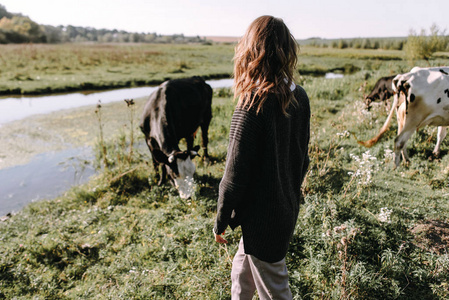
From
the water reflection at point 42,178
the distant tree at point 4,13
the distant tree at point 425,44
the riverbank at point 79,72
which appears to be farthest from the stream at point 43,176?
the distant tree at point 4,13

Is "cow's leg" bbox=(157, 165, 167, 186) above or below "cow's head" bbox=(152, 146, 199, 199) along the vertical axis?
below

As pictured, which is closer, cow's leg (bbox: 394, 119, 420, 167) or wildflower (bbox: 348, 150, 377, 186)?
wildflower (bbox: 348, 150, 377, 186)

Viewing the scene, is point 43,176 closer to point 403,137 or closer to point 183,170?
point 183,170

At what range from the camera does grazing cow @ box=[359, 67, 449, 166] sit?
419 centimetres

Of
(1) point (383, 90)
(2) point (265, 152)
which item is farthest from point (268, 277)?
(1) point (383, 90)

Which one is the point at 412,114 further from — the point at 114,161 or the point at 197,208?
the point at 114,161

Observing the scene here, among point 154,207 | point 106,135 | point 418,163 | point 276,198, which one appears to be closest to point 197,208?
point 154,207

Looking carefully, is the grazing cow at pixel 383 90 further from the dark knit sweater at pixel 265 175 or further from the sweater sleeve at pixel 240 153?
the sweater sleeve at pixel 240 153

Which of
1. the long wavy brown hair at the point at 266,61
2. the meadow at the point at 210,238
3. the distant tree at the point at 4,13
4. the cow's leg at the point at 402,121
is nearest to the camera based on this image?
the long wavy brown hair at the point at 266,61

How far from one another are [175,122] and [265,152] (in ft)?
11.4

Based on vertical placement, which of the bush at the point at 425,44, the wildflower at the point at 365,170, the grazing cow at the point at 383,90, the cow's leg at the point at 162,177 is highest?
the bush at the point at 425,44

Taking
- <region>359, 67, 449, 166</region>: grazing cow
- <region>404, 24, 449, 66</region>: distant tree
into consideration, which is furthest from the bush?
<region>359, 67, 449, 166</region>: grazing cow

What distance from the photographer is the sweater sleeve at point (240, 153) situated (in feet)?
4.37

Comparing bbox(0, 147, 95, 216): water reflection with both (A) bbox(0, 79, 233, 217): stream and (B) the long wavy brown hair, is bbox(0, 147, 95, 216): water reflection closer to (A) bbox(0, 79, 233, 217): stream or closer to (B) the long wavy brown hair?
(A) bbox(0, 79, 233, 217): stream
